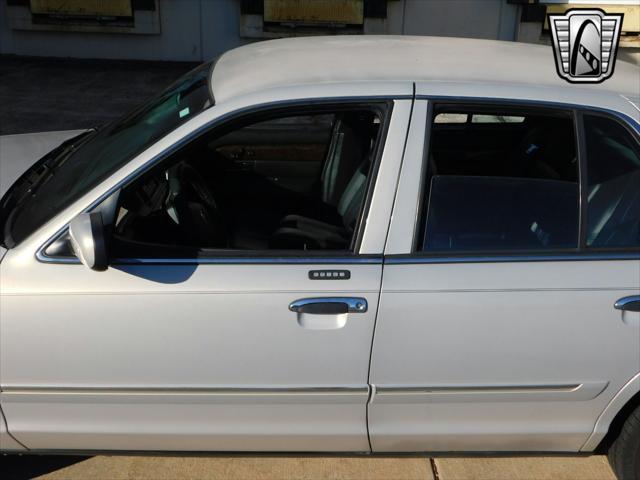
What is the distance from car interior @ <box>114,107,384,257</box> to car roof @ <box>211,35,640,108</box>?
16 centimetres

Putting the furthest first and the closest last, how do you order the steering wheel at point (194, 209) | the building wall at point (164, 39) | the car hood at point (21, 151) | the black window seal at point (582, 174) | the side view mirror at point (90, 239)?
the building wall at point (164, 39) < the car hood at point (21, 151) < the steering wheel at point (194, 209) < the black window seal at point (582, 174) < the side view mirror at point (90, 239)

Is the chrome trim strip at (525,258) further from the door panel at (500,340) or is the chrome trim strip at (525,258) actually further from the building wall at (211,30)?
the building wall at (211,30)

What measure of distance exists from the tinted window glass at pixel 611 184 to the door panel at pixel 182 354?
85 centimetres

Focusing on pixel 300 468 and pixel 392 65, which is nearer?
pixel 392 65

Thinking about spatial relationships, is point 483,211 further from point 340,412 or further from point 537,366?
point 340,412

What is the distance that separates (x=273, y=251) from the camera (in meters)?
2.67

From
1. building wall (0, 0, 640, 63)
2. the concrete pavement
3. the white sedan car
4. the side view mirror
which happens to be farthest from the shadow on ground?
building wall (0, 0, 640, 63)

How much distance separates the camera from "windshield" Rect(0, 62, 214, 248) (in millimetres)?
2725

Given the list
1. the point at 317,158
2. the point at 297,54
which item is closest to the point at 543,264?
the point at 297,54

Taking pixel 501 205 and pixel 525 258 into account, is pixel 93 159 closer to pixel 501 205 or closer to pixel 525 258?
pixel 501 205

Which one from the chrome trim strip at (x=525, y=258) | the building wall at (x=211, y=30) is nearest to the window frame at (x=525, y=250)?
the chrome trim strip at (x=525, y=258)

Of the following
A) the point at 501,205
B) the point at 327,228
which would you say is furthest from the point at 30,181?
the point at 501,205

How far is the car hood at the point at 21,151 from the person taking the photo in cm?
326

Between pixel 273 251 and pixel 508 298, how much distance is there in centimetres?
84
